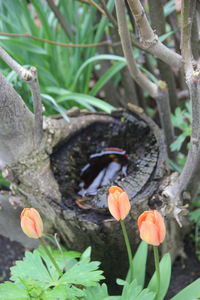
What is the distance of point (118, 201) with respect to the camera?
83 centimetres

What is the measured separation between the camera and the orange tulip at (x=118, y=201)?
0.82 m

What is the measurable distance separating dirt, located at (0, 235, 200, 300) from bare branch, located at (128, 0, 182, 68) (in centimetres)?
79

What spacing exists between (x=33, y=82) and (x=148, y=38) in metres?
0.31

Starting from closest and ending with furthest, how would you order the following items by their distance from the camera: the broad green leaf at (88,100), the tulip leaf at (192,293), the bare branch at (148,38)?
1. the bare branch at (148,38)
2. the tulip leaf at (192,293)
3. the broad green leaf at (88,100)

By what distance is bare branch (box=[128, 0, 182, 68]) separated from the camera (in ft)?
2.86

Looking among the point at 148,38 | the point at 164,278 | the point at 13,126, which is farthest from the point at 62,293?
the point at 148,38

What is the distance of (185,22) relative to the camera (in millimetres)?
894

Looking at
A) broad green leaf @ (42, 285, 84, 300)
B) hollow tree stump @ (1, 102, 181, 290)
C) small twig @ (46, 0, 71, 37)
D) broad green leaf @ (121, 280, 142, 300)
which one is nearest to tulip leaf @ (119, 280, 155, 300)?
broad green leaf @ (121, 280, 142, 300)

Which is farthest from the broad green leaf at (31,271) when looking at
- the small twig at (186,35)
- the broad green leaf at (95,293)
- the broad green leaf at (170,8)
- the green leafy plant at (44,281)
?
the broad green leaf at (170,8)

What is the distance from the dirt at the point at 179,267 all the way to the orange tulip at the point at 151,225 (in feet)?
2.30

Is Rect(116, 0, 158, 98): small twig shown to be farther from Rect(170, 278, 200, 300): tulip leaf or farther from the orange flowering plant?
Rect(170, 278, 200, 300): tulip leaf

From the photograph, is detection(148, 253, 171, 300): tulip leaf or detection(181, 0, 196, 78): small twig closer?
detection(181, 0, 196, 78): small twig

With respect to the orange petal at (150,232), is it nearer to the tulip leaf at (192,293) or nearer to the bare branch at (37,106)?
the tulip leaf at (192,293)

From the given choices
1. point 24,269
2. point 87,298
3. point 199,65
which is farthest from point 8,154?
point 199,65
